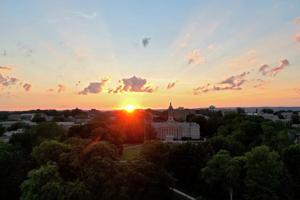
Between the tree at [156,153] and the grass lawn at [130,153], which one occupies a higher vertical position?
the tree at [156,153]

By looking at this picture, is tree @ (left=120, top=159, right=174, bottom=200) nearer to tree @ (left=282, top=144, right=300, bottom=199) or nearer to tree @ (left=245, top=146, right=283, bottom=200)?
tree @ (left=245, top=146, right=283, bottom=200)

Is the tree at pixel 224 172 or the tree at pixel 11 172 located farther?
the tree at pixel 224 172

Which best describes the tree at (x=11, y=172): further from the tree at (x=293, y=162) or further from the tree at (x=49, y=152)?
the tree at (x=293, y=162)

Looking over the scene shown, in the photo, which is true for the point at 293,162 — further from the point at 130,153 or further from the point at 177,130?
the point at 177,130

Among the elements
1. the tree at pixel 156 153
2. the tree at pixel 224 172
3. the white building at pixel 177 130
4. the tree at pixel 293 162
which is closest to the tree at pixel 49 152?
the tree at pixel 156 153

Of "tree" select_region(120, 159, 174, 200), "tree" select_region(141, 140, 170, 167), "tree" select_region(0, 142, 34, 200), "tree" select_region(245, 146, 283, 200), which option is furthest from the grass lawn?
"tree" select_region(120, 159, 174, 200)

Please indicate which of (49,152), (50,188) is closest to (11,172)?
(49,152)

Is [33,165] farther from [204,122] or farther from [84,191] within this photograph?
[204,122]
